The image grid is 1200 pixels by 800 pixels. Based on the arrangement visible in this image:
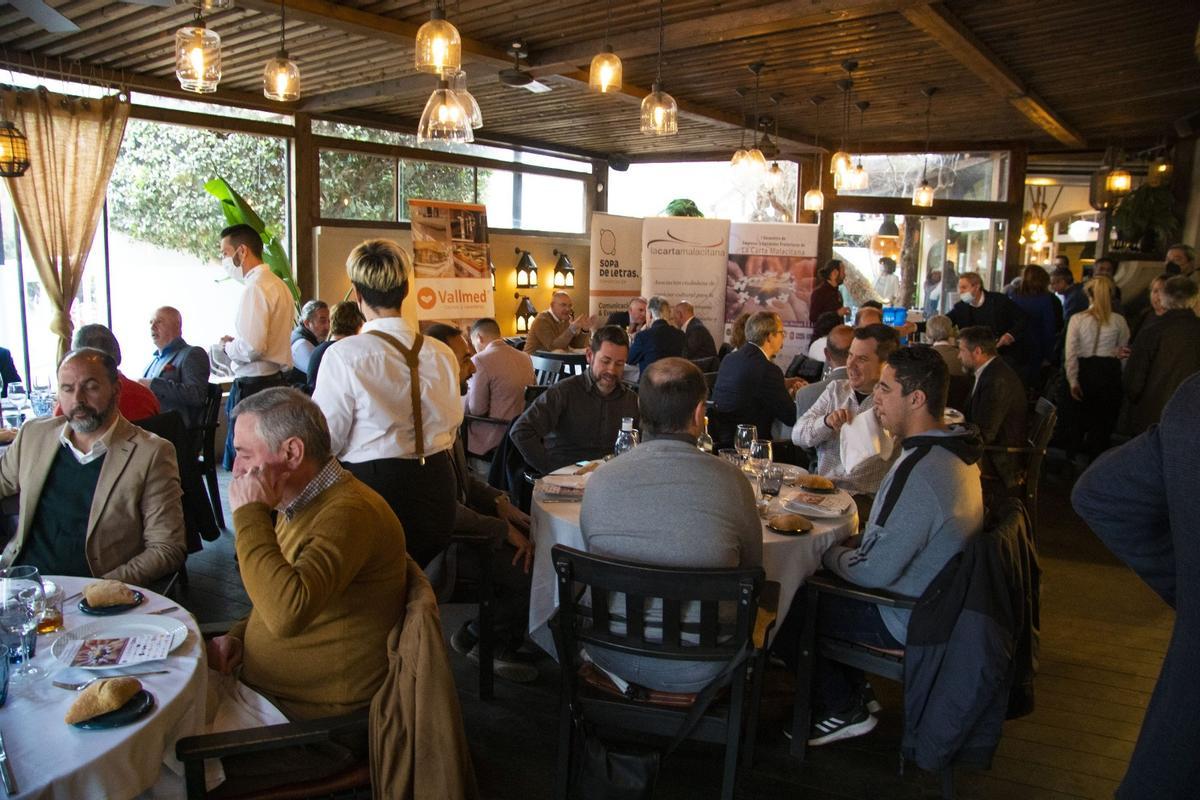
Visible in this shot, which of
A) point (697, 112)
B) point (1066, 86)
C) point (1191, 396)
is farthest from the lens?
point (697, 112)

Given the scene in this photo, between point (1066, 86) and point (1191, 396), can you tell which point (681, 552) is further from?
point (1066, 86)

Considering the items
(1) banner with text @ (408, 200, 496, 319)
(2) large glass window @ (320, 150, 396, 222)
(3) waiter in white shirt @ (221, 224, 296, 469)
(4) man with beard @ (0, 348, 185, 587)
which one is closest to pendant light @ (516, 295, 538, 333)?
(1) banner with text @ (408, 200, 496, 319)

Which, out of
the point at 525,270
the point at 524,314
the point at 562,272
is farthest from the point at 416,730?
the point at 562,272

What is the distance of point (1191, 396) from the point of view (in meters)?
1.43

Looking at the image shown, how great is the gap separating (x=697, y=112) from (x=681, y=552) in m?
7.02

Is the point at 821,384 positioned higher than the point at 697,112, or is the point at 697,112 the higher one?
the point at 697,112

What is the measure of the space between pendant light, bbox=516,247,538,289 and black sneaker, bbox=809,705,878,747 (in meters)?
8.71

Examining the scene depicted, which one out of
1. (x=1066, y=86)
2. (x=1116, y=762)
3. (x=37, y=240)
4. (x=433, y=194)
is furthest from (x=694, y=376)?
(x=433, y=194)

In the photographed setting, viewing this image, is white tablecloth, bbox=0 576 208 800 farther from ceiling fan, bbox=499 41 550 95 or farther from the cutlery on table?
ceiling fan, bbox=499 41 550 95

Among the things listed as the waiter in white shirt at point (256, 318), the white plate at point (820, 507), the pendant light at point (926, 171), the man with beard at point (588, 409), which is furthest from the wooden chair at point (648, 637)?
the pendant light at point (926, 171)

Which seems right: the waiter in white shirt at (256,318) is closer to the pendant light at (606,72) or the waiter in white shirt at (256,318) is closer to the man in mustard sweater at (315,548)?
the pendant light at (606,72)

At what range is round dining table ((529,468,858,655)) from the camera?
116 inches

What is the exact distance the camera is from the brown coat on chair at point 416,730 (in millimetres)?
1950

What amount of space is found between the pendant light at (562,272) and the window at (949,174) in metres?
3.63
